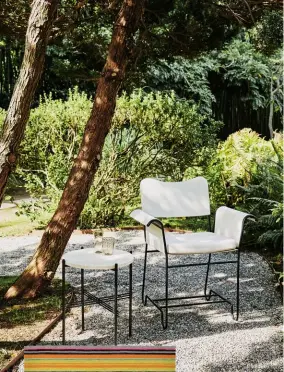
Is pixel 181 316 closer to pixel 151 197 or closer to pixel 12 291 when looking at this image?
pixel 151 197

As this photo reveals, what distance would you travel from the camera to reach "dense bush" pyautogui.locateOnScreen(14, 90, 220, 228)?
296 inches

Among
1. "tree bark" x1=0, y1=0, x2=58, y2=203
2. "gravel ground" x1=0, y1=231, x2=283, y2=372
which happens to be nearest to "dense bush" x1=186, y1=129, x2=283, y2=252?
"gravel ground" x1=0, y1=231, x2=283, y2=372

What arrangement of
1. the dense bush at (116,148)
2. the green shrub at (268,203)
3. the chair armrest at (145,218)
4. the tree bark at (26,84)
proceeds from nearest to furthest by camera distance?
the tree bark at (26,84) → the chair armrest at (145,218) → the green shrub at (268,203) → the dense bush at (116,148)

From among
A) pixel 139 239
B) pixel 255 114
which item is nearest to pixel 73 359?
pixel 139 239

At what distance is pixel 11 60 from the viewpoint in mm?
15133

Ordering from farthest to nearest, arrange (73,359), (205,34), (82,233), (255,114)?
(255,114) → (82,233) → (205,34) → (73,359)

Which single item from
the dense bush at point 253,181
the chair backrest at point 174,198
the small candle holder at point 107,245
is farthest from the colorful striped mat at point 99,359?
the dense bush at point 253,181

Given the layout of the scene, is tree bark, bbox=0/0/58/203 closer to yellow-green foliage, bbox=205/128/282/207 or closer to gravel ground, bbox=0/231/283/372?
gravel ground, bbox=0/231/283/372

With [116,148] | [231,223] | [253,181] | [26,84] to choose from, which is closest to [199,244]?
[231,223]

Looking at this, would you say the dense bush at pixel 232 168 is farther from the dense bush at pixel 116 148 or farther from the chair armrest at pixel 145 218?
the chair armrest at pixel 145 218

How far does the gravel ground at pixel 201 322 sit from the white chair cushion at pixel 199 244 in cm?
49

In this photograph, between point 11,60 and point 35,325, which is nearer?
point 35,325

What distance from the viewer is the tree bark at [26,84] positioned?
11.7ft

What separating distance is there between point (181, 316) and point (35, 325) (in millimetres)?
1014
